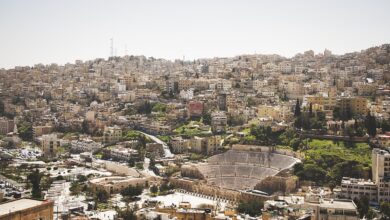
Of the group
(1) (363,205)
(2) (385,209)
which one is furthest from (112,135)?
(2) (385,209)

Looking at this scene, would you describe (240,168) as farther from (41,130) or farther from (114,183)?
(41,130)

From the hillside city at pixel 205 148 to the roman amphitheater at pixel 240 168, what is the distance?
79mm

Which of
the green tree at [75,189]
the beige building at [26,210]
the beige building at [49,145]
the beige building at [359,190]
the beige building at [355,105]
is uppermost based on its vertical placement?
the beige building at [355,105]

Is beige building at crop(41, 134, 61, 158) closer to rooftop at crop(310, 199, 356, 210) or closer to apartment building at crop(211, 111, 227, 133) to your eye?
apartment building at crop(211, 111, 227, 133)

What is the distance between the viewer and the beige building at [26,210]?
10.6 m

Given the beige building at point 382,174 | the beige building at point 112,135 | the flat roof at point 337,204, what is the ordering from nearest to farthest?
the flat roof at point 337,204 → the beige building at point 382,174 → the beige building at point 112,135

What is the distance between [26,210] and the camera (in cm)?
1078

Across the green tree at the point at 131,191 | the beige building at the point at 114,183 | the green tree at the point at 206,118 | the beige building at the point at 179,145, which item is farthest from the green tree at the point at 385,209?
the green tree at the point at 206,118

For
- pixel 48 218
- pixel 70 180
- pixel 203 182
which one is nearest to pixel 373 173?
pixel 203 182

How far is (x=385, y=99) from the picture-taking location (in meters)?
37.6

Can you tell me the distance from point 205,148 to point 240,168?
15.3 feet

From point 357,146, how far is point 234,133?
8483 mm

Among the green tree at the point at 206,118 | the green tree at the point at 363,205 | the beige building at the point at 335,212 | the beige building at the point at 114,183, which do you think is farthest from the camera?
the green tree at the point at 206,118

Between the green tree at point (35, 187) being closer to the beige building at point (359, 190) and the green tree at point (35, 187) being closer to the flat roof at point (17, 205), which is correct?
the flat roof at point (17, 205)
